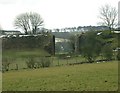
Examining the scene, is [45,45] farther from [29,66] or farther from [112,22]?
[29,66]

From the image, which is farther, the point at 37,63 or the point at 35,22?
the point at 35,22

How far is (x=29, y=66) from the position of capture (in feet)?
141

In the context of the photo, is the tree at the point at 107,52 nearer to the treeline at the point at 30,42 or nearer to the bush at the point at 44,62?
the bush at the point at 44,62

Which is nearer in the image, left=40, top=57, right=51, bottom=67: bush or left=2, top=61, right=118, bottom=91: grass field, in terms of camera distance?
left=2, top=61, right=118, bottom=91: grass field

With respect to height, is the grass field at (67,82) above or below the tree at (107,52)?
above

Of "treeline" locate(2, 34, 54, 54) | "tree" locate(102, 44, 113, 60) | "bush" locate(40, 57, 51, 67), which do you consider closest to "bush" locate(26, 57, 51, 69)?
"bush" locate(40, 57, 51, 67)

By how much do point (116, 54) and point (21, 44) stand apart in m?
32.7

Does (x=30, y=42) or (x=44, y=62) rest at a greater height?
(x=30, y=42)

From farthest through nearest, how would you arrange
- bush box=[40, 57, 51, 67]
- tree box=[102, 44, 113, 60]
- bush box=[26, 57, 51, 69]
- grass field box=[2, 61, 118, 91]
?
tree box=[102, 44, 113, 60] → bush box=[40, 57, 51, 67] → bush box=[26, 57, 51, 69] → grass field box=[2, 61, 118, 91]

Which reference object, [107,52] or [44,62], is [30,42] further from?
[44,62]

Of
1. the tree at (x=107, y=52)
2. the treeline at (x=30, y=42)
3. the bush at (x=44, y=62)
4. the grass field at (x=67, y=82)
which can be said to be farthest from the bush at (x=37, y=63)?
the treeline at (x=30, y=42)

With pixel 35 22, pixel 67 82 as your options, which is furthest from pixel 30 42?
pixel 67 82

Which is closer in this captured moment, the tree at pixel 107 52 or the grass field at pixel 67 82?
the grass field at pixel 67 82

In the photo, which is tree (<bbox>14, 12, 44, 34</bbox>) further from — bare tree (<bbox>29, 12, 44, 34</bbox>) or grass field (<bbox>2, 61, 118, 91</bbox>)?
grass field (<bbox>2, 61, 118, 91</bbox>)
